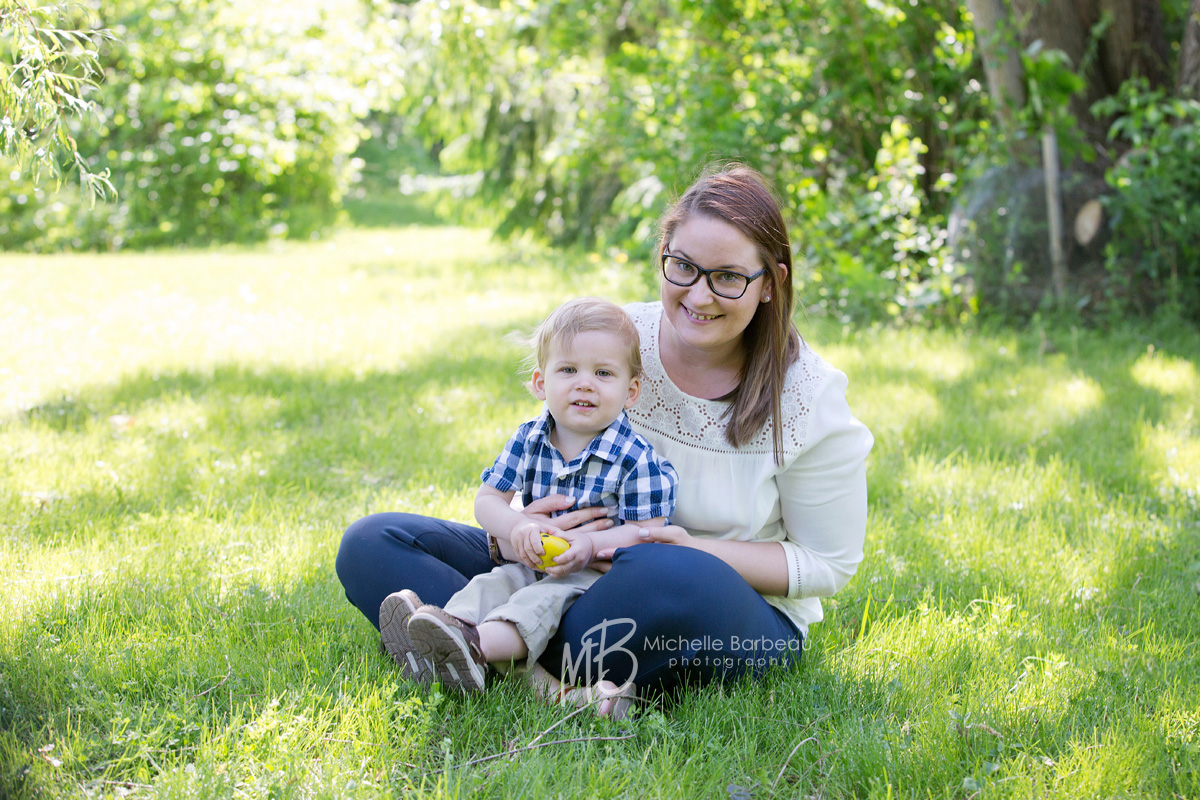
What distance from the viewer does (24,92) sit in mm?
2137

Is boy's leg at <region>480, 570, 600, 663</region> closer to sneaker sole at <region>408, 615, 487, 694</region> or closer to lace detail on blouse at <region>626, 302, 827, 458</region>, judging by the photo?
sneaker sole at <region>408, 615, 487, 694</region>

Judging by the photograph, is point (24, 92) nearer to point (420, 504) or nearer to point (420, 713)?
point (420, 713)

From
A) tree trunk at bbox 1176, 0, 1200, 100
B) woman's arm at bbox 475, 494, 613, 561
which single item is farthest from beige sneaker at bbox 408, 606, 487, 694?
tree trunk at bbox 1176, 0, 1200, 100

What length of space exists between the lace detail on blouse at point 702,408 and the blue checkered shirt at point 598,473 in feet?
0.34

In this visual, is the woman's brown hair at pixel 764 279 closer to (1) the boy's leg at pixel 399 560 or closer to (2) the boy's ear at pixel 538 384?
(2) the boy's ear at pixel 538 384

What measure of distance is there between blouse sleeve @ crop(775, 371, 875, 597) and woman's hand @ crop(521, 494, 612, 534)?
1.51 ft

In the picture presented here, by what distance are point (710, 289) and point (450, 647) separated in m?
1.02

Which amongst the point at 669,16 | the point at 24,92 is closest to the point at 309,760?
the point at 24,92

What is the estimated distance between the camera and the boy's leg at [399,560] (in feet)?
7.89

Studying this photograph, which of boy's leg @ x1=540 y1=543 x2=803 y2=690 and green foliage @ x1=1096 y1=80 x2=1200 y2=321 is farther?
green foliage @ x1=1096 y1=80 x2=1200 y2=321

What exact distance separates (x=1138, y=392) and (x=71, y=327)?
635 centimetres

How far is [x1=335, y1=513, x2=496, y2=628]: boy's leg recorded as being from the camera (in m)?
2.41

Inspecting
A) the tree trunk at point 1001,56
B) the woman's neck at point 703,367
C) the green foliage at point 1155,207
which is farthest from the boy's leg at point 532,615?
the tree trunk at point 1001,56

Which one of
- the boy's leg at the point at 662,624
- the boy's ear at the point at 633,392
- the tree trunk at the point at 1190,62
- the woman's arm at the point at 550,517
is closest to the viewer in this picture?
the boy's leg at the point at 662,624
